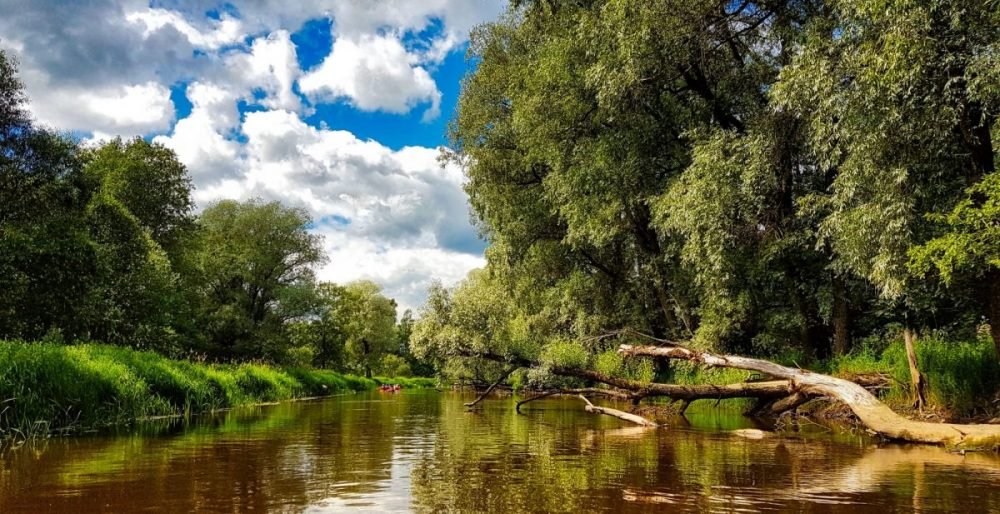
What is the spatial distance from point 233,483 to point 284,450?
2.95 metres

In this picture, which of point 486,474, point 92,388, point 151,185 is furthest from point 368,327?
point 486,474

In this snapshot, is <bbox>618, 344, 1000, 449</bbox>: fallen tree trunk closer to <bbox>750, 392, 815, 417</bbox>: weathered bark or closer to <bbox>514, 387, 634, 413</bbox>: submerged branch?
<bbox>750, 392, 815, 417</bbox>: weathered bark

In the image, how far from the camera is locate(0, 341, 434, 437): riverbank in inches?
409

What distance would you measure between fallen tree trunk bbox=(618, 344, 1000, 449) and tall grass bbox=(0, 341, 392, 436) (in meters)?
13.2

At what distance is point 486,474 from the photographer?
263 inches

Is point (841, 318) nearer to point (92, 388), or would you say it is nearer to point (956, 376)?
point (956, 376)

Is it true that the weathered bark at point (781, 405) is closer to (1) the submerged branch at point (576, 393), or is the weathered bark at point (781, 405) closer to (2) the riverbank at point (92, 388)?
(1) the submerged branch at point (576, 393)

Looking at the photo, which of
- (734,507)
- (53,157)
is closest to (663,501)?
(734,507)

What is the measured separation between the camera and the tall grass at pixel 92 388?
1040 centimetres

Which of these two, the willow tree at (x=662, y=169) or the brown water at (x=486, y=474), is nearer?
the brown water at (x=486, y=474)

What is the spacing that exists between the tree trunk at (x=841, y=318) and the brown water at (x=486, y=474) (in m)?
6.76

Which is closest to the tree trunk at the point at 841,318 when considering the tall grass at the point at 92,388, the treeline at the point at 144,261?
the tall grass at the point at 92,388

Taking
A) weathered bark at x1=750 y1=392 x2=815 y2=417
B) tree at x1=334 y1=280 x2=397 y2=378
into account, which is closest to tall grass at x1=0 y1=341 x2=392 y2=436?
weathered bark at x1=750 y1=392 x2=815 y2=417

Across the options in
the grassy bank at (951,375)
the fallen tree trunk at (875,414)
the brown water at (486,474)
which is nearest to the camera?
the brown water at (486,474)
